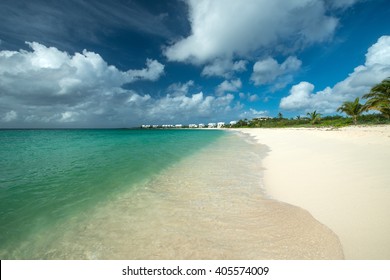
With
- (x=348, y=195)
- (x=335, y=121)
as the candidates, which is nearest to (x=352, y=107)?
(x=335, y=121)

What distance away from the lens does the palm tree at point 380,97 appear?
26.2 m

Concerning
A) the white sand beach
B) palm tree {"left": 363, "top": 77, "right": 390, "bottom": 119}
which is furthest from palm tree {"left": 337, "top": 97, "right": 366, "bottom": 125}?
the white sand beach

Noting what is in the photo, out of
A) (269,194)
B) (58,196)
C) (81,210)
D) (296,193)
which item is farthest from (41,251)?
(296,193)

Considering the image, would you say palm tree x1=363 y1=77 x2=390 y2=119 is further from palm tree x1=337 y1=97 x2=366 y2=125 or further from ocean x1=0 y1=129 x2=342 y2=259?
ocean x1=0 y1=129 x2=342 y2=259

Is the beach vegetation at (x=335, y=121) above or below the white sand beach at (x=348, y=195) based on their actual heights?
above

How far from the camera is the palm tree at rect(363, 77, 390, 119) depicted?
2619 centimetres

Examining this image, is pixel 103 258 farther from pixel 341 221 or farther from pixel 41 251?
pixel 341 221

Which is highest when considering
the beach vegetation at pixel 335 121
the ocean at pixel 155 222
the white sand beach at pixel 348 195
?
the beach vegetation at pixel 335 121

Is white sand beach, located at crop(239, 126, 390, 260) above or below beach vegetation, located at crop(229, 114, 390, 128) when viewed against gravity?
below

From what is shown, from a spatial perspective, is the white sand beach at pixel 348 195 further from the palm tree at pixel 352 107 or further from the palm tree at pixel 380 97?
the palm tree at pixel 352 107

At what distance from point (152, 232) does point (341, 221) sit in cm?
452

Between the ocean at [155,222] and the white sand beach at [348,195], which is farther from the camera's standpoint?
the ocean at [155,222]

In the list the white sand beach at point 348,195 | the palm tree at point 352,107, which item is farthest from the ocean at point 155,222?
the palm tree at point 352,107

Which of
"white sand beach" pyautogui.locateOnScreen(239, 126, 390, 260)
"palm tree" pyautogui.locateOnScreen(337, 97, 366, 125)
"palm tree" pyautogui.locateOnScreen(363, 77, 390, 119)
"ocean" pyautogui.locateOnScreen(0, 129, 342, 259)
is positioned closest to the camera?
"white sand beach" pyautogui.locateOnScreen(239, 126, 390, 260)
